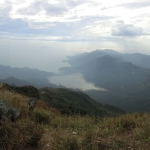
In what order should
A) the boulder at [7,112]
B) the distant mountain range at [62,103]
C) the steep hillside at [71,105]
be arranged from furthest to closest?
the steep hillside at [71,105] → the distant mountain range at [62,103] → the boulder at [7,112]

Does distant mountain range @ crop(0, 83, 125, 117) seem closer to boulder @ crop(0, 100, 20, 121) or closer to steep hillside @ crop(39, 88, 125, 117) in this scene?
steep hillside @ crop(39, 88, 125, 117)

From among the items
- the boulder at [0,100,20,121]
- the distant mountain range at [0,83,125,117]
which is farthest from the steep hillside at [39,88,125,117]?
the boulder at [0,100,20,121]

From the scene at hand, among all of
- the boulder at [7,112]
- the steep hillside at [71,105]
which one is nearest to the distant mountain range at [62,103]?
the steep hillside at [71,105]

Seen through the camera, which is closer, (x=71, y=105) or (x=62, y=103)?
(x=62, y=103)

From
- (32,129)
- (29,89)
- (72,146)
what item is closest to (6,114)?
(32,129)

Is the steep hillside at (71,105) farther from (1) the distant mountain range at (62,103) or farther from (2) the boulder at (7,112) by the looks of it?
(2) the boulder at (7,112)

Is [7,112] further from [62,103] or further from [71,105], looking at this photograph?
[71,105]

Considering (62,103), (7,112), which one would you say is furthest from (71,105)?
(7,112)

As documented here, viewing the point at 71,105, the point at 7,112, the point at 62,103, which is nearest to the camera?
the point at 7,112

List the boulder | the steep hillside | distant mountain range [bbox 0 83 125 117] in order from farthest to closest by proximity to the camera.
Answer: the steep hillside, distant mountain range [bbox 0 83 125 117], the boulder

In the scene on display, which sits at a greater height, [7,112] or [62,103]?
[7,112]

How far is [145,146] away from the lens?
4094mm

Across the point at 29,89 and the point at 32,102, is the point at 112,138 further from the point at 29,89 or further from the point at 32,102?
the point at 29,89

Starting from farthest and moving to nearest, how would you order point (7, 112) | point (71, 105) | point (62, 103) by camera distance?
point (71, 105), point (62, 103), point (7, 112)
